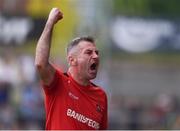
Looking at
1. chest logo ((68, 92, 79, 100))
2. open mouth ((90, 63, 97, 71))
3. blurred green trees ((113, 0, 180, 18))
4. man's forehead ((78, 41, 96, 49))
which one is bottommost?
blurred green trees ((113, 0, 180, 18))

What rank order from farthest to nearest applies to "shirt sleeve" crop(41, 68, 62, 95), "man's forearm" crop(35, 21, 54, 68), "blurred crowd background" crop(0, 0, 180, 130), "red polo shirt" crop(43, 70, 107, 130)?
"blurred crowd background" crop(0, 0, 180, 130) < "red polo shirt" crop(43, 70, 107, 130) < "shirt sleeve" crop(41, 68, 62, 95) < "man's forearm" crop(35, 21, 54, 68)

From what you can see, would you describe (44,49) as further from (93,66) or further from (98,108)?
(98,108)

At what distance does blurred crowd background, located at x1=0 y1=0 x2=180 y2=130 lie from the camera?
876 inches

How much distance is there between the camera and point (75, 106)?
8828mm

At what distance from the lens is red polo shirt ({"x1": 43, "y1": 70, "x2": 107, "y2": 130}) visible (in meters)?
8.77

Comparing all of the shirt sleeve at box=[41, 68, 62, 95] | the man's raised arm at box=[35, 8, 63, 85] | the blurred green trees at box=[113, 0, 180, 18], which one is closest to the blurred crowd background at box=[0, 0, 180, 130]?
the blurred green trees at box=[113, 0, 180, 18]

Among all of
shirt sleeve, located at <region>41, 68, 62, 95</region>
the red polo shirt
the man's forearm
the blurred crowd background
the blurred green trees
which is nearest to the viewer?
the man's forearm

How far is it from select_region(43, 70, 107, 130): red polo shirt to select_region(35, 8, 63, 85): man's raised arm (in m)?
0.10

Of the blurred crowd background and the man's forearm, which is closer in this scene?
the man's forearm

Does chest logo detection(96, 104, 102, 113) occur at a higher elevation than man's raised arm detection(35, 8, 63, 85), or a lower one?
lower

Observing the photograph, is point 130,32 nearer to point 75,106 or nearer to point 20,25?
point 20,25

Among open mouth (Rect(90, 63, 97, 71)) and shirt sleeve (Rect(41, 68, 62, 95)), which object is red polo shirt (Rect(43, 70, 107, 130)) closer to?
shirt sleeve (Rect(41, 68, 62, 95))

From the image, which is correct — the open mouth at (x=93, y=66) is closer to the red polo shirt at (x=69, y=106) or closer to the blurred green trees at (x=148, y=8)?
the red polo shirt at (x=69, y=106)

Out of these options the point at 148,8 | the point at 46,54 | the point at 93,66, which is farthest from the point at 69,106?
the point at 148,8
